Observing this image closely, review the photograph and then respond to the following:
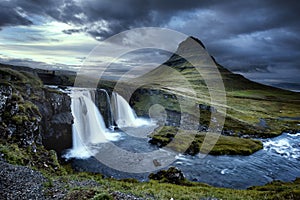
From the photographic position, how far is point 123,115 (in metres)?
69.2

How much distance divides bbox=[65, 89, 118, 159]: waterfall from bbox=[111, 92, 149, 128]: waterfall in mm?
10556

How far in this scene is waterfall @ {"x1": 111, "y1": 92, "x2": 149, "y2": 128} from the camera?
65125 mm

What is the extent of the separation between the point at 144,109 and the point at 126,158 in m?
48.4

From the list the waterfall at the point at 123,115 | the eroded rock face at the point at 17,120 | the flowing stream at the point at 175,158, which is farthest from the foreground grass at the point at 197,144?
the eroded rock face at the point at 17,120

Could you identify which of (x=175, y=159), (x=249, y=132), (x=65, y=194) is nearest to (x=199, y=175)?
(x=175, y=159)

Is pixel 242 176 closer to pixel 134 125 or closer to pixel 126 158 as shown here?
pixel 126 158

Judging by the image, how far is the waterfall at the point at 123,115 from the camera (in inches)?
2564

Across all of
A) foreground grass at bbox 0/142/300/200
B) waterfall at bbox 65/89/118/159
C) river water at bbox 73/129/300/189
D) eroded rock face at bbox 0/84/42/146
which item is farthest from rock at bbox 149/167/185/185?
eroded rock face at bbox 0/84/42/146

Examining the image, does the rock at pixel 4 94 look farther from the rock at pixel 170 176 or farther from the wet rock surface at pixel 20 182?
the rock at pixel 170 176

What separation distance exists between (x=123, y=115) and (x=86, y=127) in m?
23.6

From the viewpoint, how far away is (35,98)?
122 ft

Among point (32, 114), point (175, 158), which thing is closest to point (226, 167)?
point (175, 158)

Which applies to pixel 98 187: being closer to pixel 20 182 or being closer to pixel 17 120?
pixel 20 182

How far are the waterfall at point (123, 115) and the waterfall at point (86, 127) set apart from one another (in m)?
10.6
